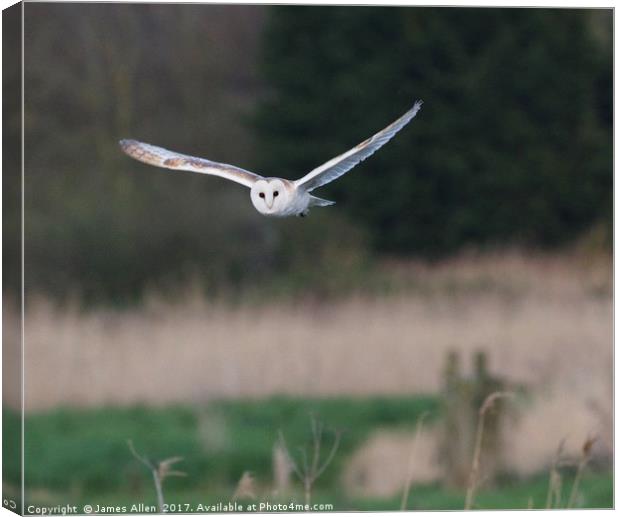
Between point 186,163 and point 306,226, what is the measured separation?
18.2ft

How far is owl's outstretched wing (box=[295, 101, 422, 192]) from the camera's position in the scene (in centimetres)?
418

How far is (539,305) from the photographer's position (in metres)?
9.12

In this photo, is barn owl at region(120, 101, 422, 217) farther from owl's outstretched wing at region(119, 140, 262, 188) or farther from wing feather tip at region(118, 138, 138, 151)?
wing feather tip at region(118, 138, 138, 151)

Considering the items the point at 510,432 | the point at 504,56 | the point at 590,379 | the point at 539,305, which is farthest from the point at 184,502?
the point at 504,56

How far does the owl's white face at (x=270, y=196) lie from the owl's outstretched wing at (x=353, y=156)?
5 cm

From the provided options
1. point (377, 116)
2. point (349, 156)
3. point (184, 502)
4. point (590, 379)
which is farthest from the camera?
point (377, 116)

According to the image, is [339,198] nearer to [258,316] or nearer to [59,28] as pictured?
[258,316]

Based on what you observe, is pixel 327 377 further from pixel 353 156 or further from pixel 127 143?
pixel 353 156

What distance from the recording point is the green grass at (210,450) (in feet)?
23.5

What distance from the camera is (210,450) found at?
8062 mm

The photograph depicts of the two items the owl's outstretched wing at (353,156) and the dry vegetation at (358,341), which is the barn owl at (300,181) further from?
the dry vegetation at (358,341)

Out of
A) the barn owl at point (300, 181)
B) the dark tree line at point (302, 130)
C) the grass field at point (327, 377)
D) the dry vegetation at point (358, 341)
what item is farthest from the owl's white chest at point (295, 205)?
the dark tree line at point (302, 130)

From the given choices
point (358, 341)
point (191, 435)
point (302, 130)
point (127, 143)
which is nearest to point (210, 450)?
point (191, 435)

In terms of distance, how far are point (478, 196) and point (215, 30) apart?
6.54 ft
